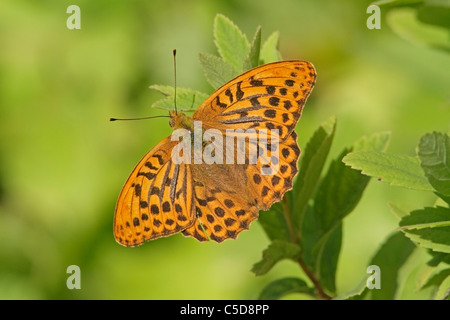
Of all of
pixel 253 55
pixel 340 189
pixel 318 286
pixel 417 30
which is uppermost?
pixel 417 30

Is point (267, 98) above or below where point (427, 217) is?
above

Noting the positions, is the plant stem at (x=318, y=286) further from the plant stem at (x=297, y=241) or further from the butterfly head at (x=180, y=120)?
the butterfly head at (x=180, y=120)

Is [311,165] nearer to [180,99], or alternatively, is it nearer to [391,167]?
[391,167]

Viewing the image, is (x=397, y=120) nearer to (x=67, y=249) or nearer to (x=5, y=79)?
(x=67, y=249)

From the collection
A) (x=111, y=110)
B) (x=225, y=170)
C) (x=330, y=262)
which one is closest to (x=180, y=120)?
(x=225, y=170)

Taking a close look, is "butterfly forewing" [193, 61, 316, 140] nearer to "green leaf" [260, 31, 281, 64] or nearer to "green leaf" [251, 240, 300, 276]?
"green leaf" [260, 31, 281, 64]

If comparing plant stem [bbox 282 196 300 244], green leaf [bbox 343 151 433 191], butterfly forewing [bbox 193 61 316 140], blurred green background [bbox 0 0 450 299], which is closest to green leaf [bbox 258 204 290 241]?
plant stem [bbox 282 196 300 244]
